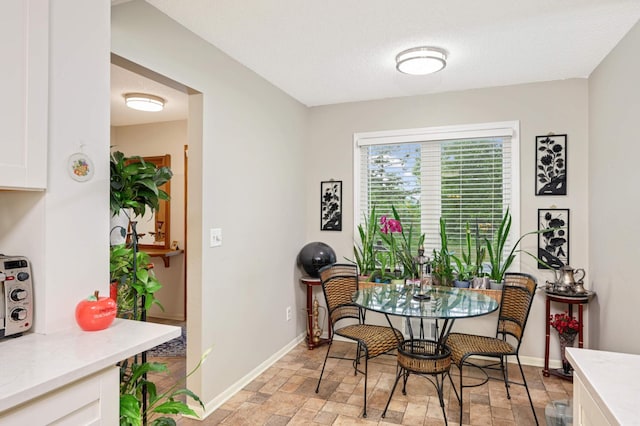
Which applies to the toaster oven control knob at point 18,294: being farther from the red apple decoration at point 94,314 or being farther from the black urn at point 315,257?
the black urn at point 315,257

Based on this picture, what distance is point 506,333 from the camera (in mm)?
2988

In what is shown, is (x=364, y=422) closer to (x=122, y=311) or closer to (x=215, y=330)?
(x=215, y=330)

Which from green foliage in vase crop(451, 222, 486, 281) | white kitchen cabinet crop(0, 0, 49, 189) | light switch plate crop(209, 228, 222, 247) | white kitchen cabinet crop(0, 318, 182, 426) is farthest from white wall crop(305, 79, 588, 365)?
white kitchen cabinet crop(0, 0, 49, 189)

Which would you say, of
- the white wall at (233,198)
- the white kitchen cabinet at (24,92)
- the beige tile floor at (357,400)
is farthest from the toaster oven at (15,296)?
the beige tile floor at (357,400)

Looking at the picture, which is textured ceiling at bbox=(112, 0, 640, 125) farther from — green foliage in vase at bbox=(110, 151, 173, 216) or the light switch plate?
the light switch plate

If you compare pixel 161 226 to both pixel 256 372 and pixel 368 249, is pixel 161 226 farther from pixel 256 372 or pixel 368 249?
pixel 368 249

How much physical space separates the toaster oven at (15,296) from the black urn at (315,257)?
2.75 m

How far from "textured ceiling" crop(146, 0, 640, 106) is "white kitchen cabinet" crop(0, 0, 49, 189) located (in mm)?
1068

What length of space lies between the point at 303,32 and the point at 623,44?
2130 millimetres

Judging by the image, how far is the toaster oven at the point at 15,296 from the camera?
4.30ft

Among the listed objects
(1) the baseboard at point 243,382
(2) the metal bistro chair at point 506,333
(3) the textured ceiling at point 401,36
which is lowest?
(1) the baseboard at point 243,382

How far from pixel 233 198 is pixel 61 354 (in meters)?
1.91

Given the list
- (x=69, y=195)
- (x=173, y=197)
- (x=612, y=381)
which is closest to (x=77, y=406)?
(x=69, y=195)

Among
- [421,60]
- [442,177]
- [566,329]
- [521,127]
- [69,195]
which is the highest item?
[421,60]
